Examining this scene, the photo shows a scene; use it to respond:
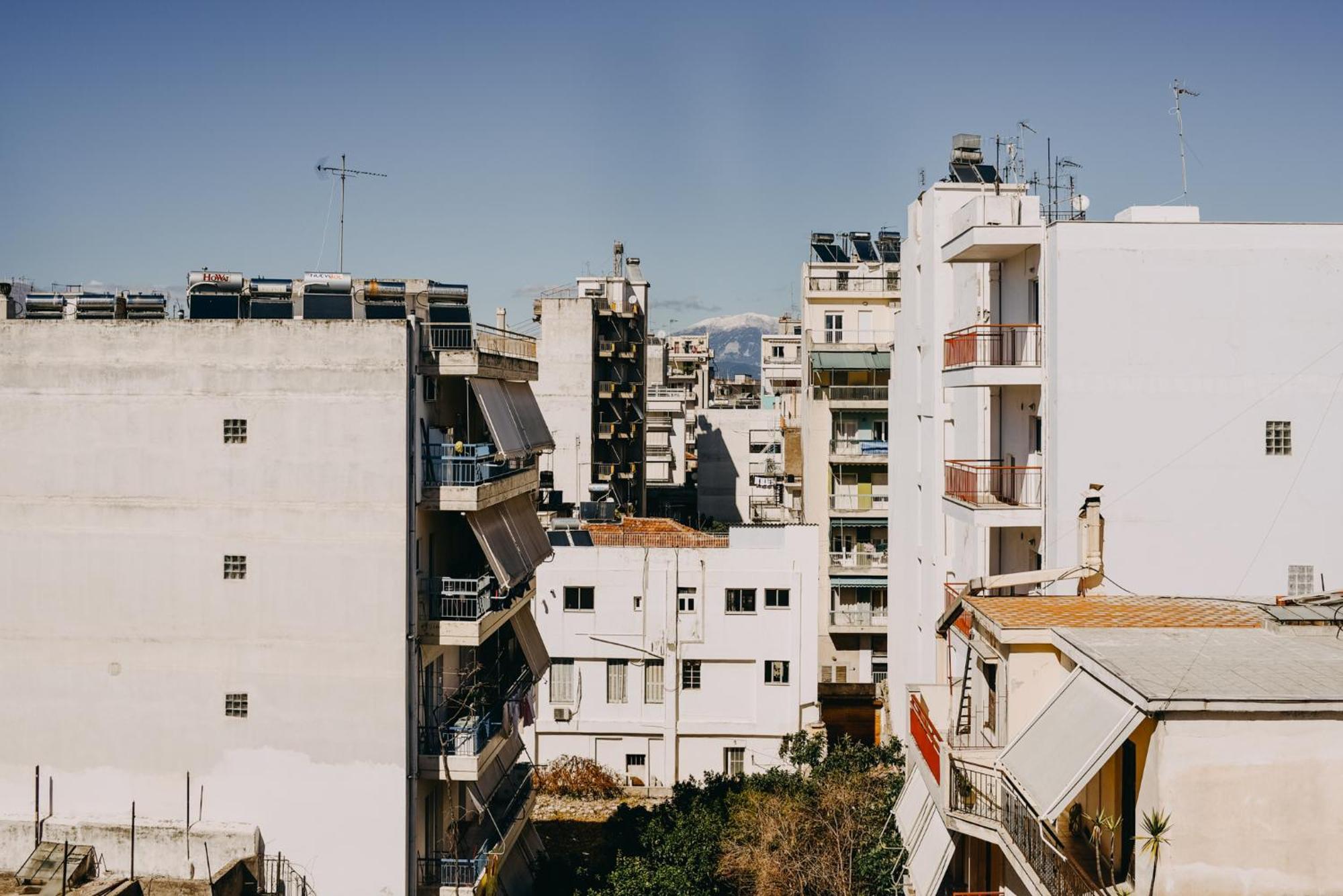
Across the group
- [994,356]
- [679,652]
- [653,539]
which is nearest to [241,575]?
[994,356]

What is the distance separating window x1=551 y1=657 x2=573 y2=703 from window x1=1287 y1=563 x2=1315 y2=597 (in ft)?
65.9

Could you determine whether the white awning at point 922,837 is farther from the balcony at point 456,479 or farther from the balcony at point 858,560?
the balcony at point 858,560

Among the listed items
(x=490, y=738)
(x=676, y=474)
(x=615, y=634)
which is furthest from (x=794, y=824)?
(x=676, y=474)

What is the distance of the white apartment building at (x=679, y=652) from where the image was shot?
1364 inches

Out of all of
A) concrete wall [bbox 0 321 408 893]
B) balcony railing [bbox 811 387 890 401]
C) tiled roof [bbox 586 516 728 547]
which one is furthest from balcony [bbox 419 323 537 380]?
balcony railing [bbox 811 387 890 401]

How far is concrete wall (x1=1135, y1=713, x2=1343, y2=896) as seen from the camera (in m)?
11.3

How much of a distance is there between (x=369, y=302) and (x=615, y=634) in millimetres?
16810

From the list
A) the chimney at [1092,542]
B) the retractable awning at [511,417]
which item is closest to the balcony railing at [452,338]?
the retractable awning at [511,417]

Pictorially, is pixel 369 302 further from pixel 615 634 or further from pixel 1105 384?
pixel 615 634

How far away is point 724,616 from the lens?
34719 mm

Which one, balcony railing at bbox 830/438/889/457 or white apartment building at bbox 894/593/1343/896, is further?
balcony railing at bbox 830/438/889/457

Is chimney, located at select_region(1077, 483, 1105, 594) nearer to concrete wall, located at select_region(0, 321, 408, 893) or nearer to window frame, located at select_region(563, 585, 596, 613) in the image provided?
concrete wall, located at select_region(0, 321, 408, 893)

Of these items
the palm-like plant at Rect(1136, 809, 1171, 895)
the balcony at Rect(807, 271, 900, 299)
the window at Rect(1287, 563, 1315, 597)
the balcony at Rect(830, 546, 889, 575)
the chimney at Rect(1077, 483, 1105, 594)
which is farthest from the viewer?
the balcony at Rect(807, 271, 900, 299)

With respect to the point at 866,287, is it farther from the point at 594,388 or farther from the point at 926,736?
the point at 926,736
